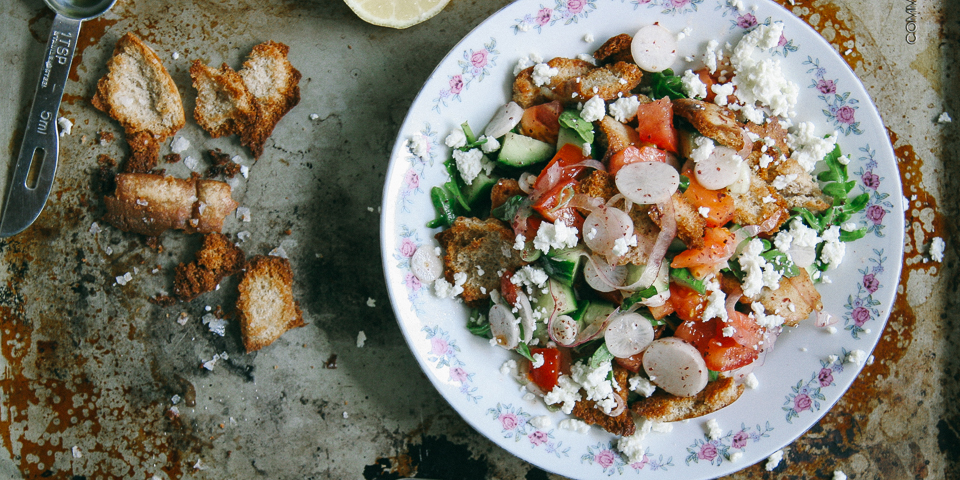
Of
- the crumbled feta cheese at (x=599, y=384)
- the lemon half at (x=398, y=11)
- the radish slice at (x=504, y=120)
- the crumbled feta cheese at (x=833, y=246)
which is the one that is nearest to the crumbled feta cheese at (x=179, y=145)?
the lemon half at (x=398, y=11)

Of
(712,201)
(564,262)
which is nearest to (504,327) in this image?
(564,262)

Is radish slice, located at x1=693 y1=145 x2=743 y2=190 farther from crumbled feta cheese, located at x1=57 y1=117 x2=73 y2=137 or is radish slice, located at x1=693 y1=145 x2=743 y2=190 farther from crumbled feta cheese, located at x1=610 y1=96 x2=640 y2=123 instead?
crumbled feta cheese, located at x1=57 y1=117 x2=73 y2=137

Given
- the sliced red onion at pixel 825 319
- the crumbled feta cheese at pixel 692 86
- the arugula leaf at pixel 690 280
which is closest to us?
the arugula leaf at pixel 690 280

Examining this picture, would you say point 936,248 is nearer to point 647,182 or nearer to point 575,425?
point 647,182

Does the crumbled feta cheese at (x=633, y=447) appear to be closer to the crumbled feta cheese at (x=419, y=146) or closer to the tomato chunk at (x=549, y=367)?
the tomato chunk at (x=549, y=367)

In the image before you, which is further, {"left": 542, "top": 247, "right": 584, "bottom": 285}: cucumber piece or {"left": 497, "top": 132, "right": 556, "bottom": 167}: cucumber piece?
{"left": 497, "top": 132, "right": 556, "bottom": 167}: cucumber piece

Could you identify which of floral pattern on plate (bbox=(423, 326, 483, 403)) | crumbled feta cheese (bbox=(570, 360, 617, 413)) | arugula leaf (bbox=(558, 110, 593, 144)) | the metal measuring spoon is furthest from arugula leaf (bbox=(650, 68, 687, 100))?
the metal measuring spoon

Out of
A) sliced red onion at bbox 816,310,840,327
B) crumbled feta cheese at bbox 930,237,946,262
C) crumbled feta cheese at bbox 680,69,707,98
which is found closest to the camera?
crumbled feta cheese at bbox 680,69,707,98
